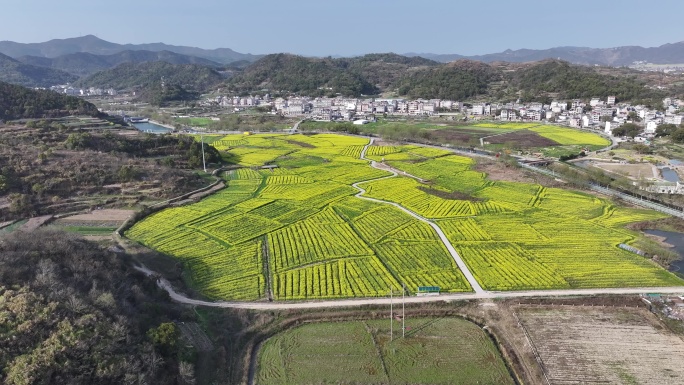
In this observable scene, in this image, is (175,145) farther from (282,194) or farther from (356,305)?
(356,305)

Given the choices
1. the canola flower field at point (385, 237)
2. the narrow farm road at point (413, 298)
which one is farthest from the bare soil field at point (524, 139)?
the narrow farm road at point (413, 298)

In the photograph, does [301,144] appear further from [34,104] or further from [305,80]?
[305,80]

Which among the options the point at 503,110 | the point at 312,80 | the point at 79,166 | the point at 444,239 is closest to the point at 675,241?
the point at 444,239

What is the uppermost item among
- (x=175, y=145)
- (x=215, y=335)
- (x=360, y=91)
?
(x=360, y=91)

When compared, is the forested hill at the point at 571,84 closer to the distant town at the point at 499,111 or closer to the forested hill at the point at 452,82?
the distant town at the point at 499,111

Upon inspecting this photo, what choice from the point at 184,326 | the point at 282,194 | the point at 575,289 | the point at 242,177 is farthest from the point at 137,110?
the point at 575,289

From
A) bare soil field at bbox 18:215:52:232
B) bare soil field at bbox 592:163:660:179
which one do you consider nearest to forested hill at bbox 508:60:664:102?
bare soil field at bbox 592:163:660:179
